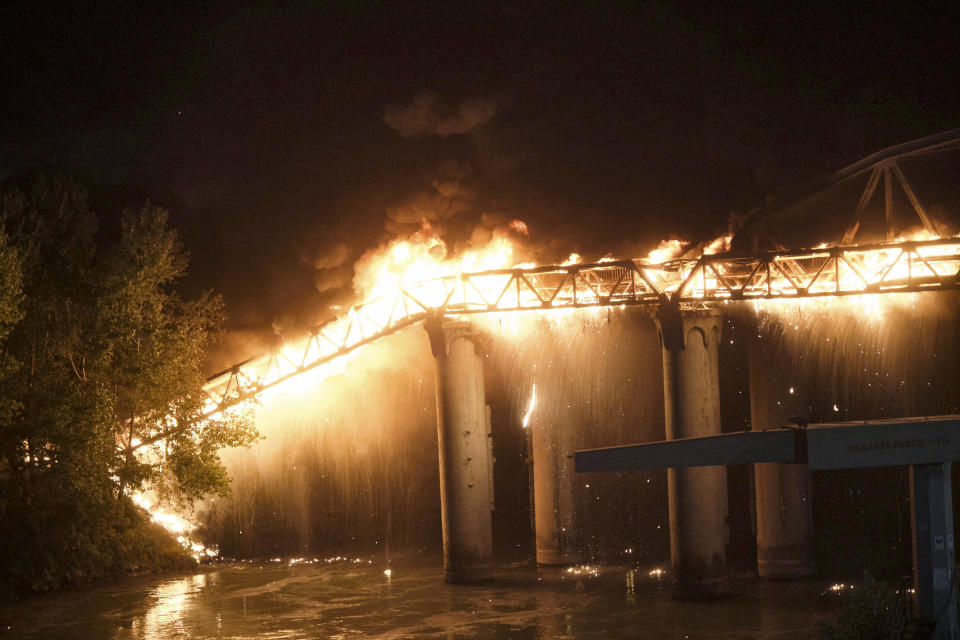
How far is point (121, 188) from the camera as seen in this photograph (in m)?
58.7

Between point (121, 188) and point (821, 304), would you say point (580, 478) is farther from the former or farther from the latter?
point (121, 188)

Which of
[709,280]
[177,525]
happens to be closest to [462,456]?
[709,280]

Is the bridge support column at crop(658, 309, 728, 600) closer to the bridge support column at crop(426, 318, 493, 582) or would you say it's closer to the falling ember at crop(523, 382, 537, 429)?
the bridge support column at crop(426, 318, 493, 582)

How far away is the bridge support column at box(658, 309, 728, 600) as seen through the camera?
3130 centimetres

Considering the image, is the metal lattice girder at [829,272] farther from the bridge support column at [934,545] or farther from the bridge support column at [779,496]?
the bridge support column at [934,545]

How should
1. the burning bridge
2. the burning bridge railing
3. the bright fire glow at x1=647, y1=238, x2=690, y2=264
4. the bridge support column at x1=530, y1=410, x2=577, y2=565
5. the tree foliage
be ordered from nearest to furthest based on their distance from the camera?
the burning bridge railing, the burning bridge, the bright fire glow at x1=647, y1=238, x2=690, y2=264, the bridge support column at x1=530, y1=410, x2=577, y2=565, the tree foliage

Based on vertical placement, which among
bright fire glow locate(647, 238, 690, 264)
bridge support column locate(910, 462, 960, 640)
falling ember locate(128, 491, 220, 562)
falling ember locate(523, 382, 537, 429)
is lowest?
falling ember locate(128, 491, 220, 562)

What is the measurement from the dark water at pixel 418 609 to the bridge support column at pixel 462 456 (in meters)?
1.04

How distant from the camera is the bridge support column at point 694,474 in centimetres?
3130

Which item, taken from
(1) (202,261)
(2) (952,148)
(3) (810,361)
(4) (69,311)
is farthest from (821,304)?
(1) (202,261)

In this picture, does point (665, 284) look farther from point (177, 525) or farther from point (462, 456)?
point (177, 525)

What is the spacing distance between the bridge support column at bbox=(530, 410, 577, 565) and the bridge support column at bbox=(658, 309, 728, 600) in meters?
5.98

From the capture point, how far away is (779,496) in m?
33.4

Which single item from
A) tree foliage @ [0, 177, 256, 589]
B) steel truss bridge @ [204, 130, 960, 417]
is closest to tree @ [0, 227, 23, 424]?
tree foliage @ [0, 177, 256, 589]
